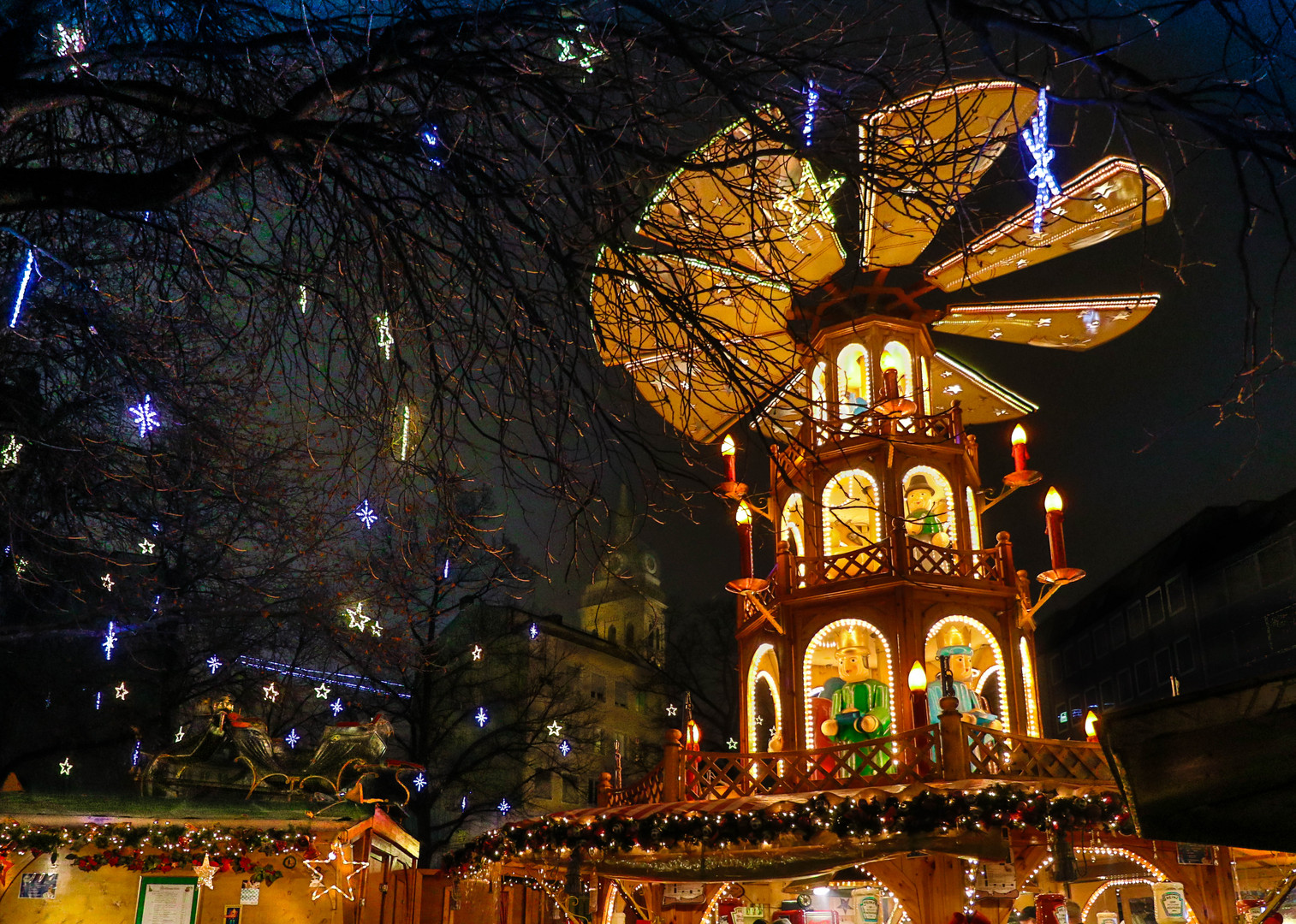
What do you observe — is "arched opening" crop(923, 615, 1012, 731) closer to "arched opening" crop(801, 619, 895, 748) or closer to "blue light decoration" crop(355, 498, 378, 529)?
"arched opening" crop(801, 619, 895, 748)

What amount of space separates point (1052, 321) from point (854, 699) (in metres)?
6.87

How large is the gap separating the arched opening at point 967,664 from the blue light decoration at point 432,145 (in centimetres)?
1047

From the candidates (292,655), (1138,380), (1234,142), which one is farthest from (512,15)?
(1138,380)

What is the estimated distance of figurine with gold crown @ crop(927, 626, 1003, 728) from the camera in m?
12.7

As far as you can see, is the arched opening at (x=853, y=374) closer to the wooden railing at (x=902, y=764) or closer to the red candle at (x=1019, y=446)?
the red candle at (x=1019, y=446)

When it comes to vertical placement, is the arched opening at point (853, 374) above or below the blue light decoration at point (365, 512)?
above

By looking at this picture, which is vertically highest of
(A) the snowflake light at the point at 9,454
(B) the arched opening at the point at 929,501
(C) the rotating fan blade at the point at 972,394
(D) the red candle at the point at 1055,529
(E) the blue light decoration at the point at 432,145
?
(C) the rotating fan blade at the point at 972,394

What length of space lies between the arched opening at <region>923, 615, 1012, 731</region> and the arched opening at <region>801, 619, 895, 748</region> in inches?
24.3

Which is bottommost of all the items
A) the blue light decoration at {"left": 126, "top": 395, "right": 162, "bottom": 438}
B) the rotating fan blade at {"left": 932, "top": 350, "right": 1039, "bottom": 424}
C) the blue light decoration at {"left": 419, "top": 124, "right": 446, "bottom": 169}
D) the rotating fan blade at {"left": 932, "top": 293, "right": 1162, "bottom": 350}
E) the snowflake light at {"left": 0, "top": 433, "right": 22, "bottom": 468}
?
the blue light decoration at {"left": 419, "top": 124, "right": 446, "bottom": 169}

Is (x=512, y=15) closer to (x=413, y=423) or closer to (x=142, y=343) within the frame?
(x=413, y=423)

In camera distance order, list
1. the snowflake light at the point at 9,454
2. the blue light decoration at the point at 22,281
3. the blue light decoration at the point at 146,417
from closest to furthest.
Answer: the blue light decoration at the point at 22,281, the blue light decoration at the point at 146,417, the snowflake light at the point at 9,454

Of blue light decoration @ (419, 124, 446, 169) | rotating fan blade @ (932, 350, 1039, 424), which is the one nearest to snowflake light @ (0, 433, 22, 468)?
blue light decoration @ (419, 124, 446, 169)

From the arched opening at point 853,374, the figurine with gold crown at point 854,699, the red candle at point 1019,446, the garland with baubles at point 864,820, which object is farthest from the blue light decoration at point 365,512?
the red candle at point 1019,446

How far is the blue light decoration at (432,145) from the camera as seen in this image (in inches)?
147
